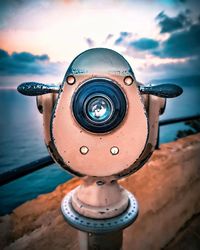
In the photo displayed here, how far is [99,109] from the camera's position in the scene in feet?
2.56

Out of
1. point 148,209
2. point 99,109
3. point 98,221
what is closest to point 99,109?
point 99,109

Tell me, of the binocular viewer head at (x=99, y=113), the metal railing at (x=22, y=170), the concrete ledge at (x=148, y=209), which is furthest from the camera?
the concrete ledge at (x=148, y=209)

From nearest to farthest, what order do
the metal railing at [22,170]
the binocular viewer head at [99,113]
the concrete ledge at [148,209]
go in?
the binocular viewer head at [99,113]
the metal railing at [22,170]
the concrete ledge at [148,209]

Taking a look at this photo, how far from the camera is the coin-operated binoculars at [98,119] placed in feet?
2.53

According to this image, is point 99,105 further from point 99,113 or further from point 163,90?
point 163,90

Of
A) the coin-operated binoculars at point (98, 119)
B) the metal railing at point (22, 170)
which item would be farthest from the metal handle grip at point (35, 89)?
the metal railing at point (22, 170)

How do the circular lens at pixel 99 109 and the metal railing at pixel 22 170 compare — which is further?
the metal railing at pixel 22 170

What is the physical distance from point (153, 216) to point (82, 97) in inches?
56.7

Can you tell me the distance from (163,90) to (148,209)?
1294mm

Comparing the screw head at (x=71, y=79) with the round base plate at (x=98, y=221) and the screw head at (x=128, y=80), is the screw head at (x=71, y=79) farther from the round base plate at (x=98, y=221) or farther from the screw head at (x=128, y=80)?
the round base plate at (x=98, y=221)

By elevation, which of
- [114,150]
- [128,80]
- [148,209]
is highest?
[128,80]

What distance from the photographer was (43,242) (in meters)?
1.27

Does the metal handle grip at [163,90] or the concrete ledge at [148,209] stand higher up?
the metal handle grip at [163,90]

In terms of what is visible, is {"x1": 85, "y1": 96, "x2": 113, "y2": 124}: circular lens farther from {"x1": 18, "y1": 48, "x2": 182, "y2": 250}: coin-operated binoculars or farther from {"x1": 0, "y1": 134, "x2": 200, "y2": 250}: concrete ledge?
{"x1": 0, "y1": 134, "x2": 200, "y2": 250}: concrete ledge
